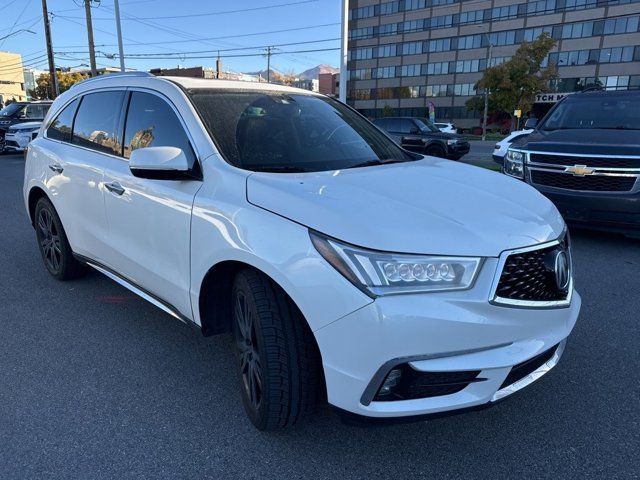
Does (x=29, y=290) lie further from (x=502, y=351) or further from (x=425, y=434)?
(x=502, y=351)

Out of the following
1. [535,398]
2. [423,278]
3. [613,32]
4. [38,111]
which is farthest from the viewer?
[613,32]

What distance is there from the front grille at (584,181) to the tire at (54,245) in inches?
203

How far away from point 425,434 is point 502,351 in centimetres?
72

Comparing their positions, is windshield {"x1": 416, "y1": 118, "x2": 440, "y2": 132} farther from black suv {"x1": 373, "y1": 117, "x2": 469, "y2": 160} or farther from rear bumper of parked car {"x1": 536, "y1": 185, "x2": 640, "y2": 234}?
rear bumper of parked car {"x1": 536, "y1": 185, "x2": 640, "y2": 234}

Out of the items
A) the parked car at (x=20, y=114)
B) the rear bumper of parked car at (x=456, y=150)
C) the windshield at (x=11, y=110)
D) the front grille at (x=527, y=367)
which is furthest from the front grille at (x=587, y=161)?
the windshield at (x=11, y=110)

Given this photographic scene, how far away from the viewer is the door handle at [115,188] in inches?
124

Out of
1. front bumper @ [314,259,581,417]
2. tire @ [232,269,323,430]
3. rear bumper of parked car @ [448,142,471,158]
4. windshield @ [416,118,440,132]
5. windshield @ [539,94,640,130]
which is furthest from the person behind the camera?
windshield @ [416,118,440,132]

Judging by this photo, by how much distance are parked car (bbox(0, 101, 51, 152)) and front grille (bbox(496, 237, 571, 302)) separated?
2047 centimetres

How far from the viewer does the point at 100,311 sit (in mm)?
3900

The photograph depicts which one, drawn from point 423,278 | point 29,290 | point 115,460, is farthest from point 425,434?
point 29,290

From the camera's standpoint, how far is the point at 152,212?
286 cm

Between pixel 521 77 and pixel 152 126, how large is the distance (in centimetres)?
5084

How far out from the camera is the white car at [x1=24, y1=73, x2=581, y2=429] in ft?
6.23

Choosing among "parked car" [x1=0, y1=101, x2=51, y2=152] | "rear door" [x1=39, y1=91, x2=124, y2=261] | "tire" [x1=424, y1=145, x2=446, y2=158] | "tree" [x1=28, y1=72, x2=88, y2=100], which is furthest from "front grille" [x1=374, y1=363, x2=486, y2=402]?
"tree" [x1=28, y1=72, x2=88, y2=100]
